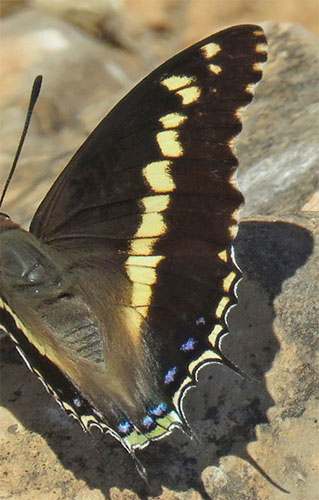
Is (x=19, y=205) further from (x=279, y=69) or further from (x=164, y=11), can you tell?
(x=164, y=11)

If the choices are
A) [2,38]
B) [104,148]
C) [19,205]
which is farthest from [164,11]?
[104,148]

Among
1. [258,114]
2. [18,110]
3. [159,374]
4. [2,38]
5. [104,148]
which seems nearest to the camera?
[159,374]

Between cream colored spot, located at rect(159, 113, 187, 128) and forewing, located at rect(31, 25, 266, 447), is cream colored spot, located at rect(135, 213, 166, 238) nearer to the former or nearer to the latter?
forewing, located at rect(31, 25, 266, 447)

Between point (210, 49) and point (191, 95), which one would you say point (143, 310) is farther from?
point (210, 49)

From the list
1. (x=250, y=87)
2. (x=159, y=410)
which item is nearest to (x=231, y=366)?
A: (x=159, y=410)

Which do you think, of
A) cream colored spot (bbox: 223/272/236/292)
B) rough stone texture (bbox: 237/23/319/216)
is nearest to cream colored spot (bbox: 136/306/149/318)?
cream colored spot (bbox: 223/272/236/292)

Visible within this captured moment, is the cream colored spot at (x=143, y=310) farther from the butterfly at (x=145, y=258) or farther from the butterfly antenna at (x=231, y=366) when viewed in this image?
the butterfly antenna at (x=231, y=366)

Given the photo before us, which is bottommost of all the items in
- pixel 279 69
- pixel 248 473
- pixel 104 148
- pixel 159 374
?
pixel 248 473

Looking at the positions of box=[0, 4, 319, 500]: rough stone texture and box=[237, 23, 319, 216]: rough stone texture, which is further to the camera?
box=[237, 23, 319, 216]: rough stone texture
